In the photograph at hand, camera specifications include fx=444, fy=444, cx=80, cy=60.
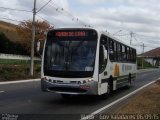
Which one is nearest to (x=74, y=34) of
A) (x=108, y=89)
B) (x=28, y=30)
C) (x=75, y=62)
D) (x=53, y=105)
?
(x=75, y=62)

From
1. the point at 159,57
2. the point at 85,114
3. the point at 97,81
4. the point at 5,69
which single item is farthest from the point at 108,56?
the point at 159,57

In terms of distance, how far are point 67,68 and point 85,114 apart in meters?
2.84

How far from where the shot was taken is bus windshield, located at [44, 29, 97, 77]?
16719 mm

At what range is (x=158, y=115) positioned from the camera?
1352 centimetres

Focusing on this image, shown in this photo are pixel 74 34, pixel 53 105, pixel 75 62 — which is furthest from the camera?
pixel 74 34

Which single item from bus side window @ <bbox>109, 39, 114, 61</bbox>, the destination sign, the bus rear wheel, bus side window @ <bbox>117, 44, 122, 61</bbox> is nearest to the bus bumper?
the destination sign

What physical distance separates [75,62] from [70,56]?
31 cm

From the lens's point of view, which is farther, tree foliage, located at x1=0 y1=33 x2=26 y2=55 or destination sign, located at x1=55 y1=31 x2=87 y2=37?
tree foliage, located at x1=0 y1=33 x2=26 y2=55

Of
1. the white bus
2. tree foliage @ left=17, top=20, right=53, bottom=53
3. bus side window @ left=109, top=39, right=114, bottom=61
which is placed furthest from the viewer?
tree foliage @ left=17, top=20, right=53, bottom=53

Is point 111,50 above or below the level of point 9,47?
below

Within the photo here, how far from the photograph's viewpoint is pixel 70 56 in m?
16.9

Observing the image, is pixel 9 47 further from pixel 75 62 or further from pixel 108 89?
pixel 75 62

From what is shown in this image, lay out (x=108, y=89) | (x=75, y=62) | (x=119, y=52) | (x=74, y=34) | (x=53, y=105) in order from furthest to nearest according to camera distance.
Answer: (x=119, y=52) < (x=108, y=89) < (x=74, y=34) < (x=75, y=62) < (x=53, y=105)

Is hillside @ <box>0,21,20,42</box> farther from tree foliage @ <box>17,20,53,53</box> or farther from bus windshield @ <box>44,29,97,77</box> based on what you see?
bus windshield @ <box>44,29,97,77</box>
